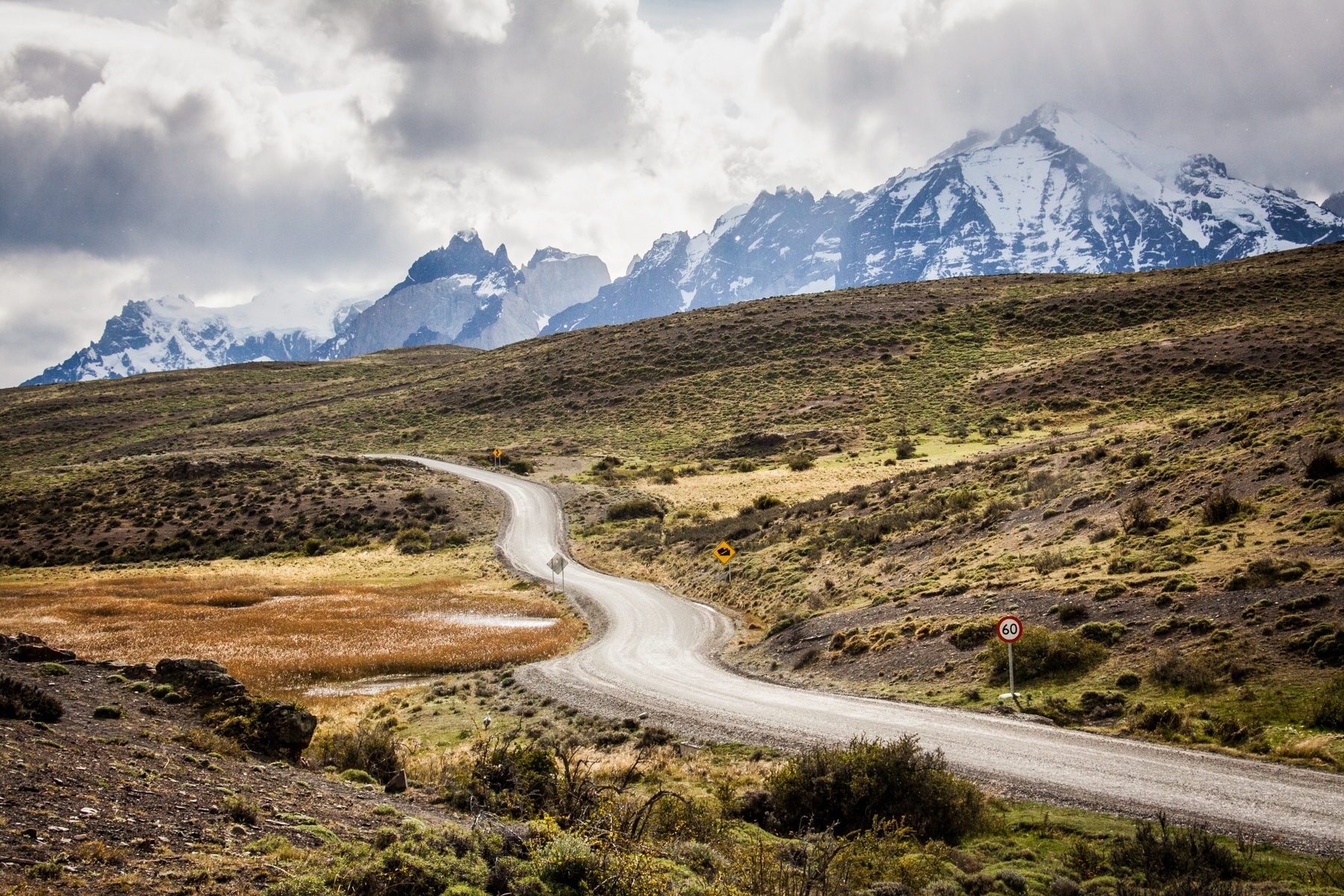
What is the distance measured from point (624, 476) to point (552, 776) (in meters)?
56.5

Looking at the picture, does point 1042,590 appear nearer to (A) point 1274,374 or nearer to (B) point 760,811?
(B) point 760,811

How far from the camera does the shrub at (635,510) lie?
53.2 meters

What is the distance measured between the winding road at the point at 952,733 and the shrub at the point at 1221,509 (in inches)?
409

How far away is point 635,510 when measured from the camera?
5400 cm

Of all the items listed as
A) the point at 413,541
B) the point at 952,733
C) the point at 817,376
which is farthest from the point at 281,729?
the point at 817,376

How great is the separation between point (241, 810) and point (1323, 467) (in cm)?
2502

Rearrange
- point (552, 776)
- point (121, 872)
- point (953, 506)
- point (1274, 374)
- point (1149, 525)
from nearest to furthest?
point (121, 872), point (552, 776), point (1149, 525), point (953, 506), point (1274, 374)

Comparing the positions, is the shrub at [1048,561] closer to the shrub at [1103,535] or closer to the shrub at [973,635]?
the shrub at [1103,535]

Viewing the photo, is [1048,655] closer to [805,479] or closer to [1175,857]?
[1175,857]

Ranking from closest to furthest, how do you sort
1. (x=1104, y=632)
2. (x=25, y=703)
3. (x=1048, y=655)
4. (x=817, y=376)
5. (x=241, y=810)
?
(x=241, y=810) → (x=25, y=703) → (x=1048, y=655) → (x=1104, y=632) → (x=817, y=376)

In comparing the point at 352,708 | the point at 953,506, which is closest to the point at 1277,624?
the point at 953,506

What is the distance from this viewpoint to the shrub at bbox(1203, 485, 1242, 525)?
787 inches

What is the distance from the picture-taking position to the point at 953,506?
31156 mm

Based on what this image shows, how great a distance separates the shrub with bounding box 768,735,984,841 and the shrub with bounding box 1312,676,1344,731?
602 cm
